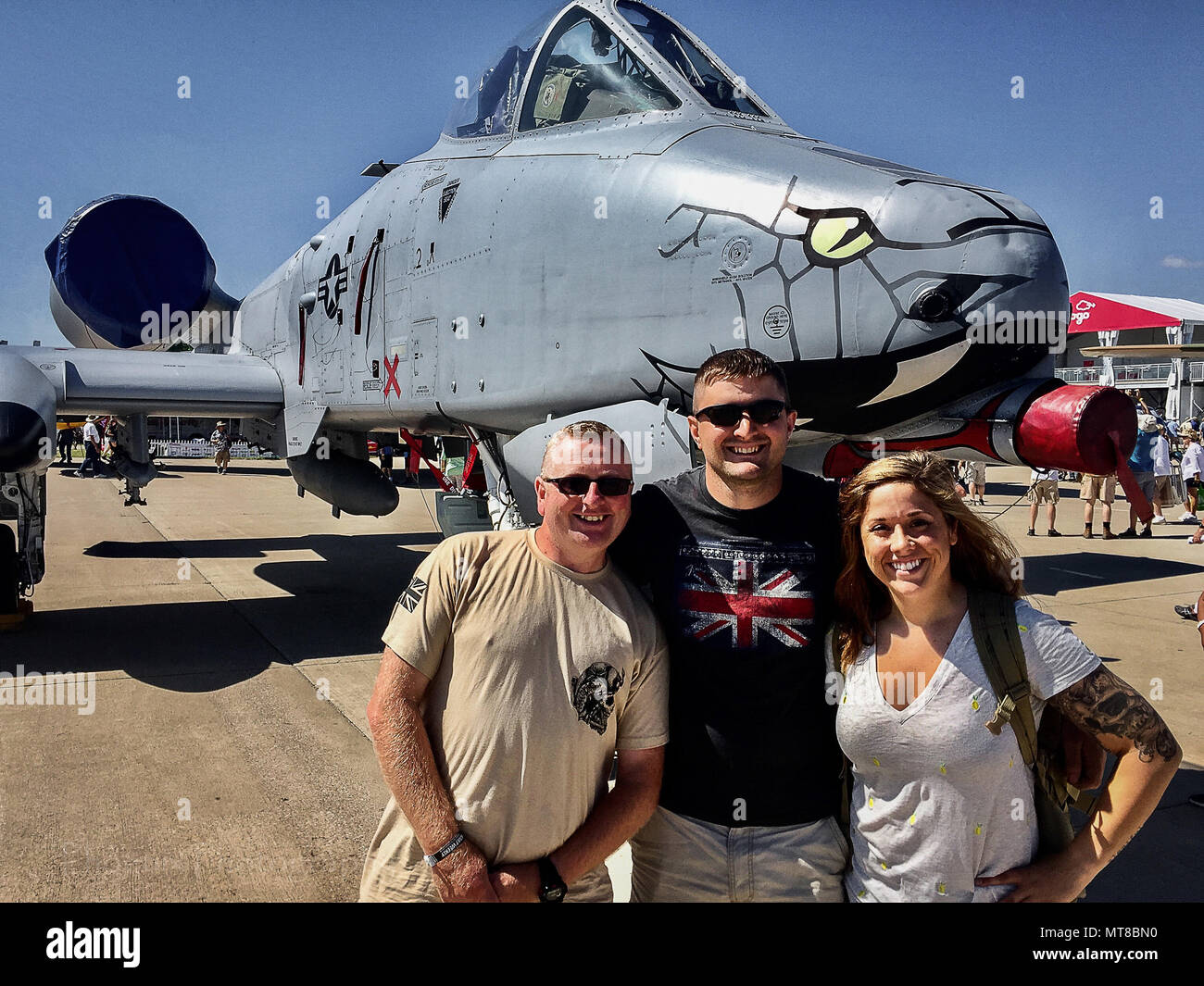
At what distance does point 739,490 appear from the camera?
2191 millimetres

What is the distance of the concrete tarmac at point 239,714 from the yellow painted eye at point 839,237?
116 cm

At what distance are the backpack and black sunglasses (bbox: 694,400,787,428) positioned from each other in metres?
0.62

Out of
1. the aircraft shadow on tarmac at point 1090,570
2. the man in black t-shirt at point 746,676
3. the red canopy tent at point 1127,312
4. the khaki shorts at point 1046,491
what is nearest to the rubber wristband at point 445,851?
the man in black t-shirt at point 746,676

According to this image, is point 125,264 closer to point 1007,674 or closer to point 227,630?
point 227,630

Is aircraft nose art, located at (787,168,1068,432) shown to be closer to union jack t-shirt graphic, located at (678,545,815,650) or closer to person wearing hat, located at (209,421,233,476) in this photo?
union jack t-shirt graphic, located at (678,545,815,650)

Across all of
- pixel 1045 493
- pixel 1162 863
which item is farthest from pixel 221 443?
pixel 1162 863

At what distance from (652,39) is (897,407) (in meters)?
2.42

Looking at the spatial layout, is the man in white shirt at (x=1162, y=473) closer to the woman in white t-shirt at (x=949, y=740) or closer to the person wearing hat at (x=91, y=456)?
the woman in white t-shirt at (x=949, y=740)

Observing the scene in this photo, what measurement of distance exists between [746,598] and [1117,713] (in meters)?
0.81

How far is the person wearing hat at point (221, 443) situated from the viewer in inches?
710

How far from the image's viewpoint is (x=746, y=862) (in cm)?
206

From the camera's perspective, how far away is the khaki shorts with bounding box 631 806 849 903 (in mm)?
2049

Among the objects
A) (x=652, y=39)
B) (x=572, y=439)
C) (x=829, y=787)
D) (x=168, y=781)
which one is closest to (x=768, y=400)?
(x=572, y=439)

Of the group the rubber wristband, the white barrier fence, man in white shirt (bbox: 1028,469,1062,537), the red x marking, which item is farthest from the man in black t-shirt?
the white barrier fence
